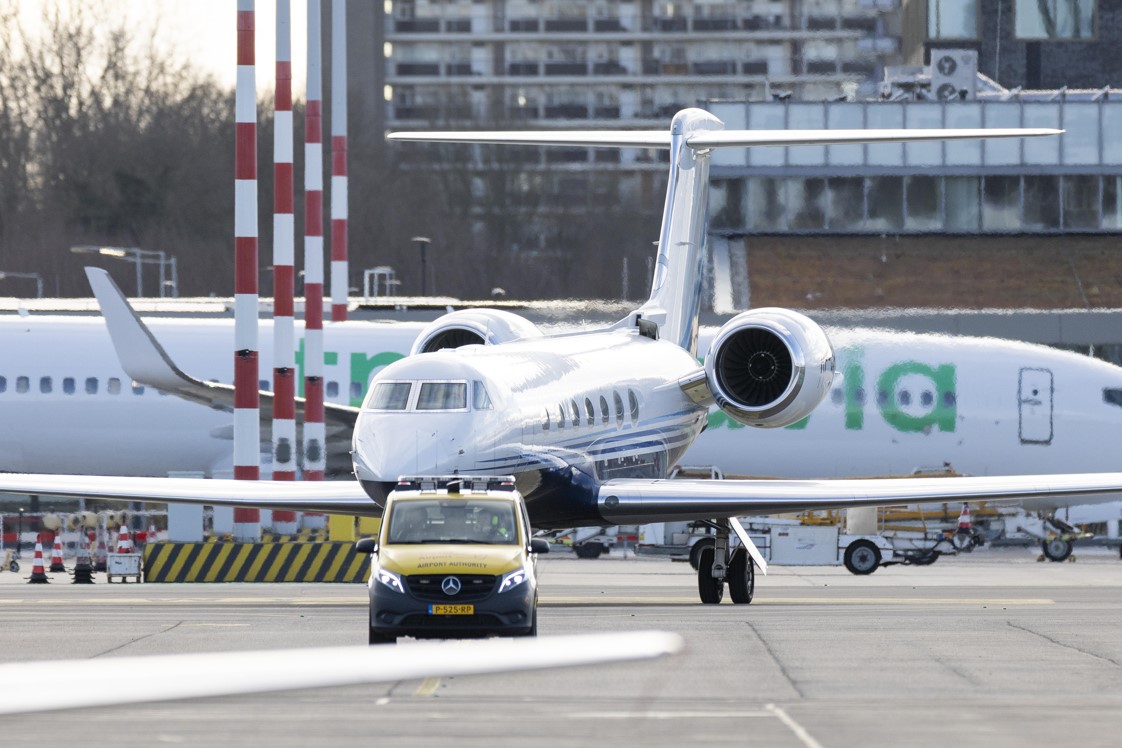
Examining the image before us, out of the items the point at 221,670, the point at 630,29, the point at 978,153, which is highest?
the point at 630,29

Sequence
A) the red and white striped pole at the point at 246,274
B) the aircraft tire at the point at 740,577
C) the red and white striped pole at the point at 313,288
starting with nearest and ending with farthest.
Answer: the aircraft tire at the point at 740,577 < the red and white striped pole at the point at 246,274 < the red and white striped pole at the point at 313,288

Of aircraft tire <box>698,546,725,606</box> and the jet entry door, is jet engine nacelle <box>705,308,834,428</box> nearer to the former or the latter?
aircraft tire <box>698,546,725,606</box>

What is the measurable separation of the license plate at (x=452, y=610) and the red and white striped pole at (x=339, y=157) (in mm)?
22268

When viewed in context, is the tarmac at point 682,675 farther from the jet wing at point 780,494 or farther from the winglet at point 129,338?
the winglet at point 129,338

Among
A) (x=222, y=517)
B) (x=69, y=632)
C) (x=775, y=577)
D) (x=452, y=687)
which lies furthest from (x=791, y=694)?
(x=222, y=517)

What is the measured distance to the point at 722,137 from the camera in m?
28.8

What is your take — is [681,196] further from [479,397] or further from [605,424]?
[479,397]

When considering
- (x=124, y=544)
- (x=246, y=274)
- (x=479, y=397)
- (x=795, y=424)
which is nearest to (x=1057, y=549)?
(x=795, y=424)

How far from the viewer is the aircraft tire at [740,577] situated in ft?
79.8

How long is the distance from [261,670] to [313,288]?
26.6 meters

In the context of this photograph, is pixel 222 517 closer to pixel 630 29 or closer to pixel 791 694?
pixel 791 694

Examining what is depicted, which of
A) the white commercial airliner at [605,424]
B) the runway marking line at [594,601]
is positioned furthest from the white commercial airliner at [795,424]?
the runway marking line at [594,601]

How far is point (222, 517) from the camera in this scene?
119 ft

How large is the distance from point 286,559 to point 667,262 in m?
6.65
